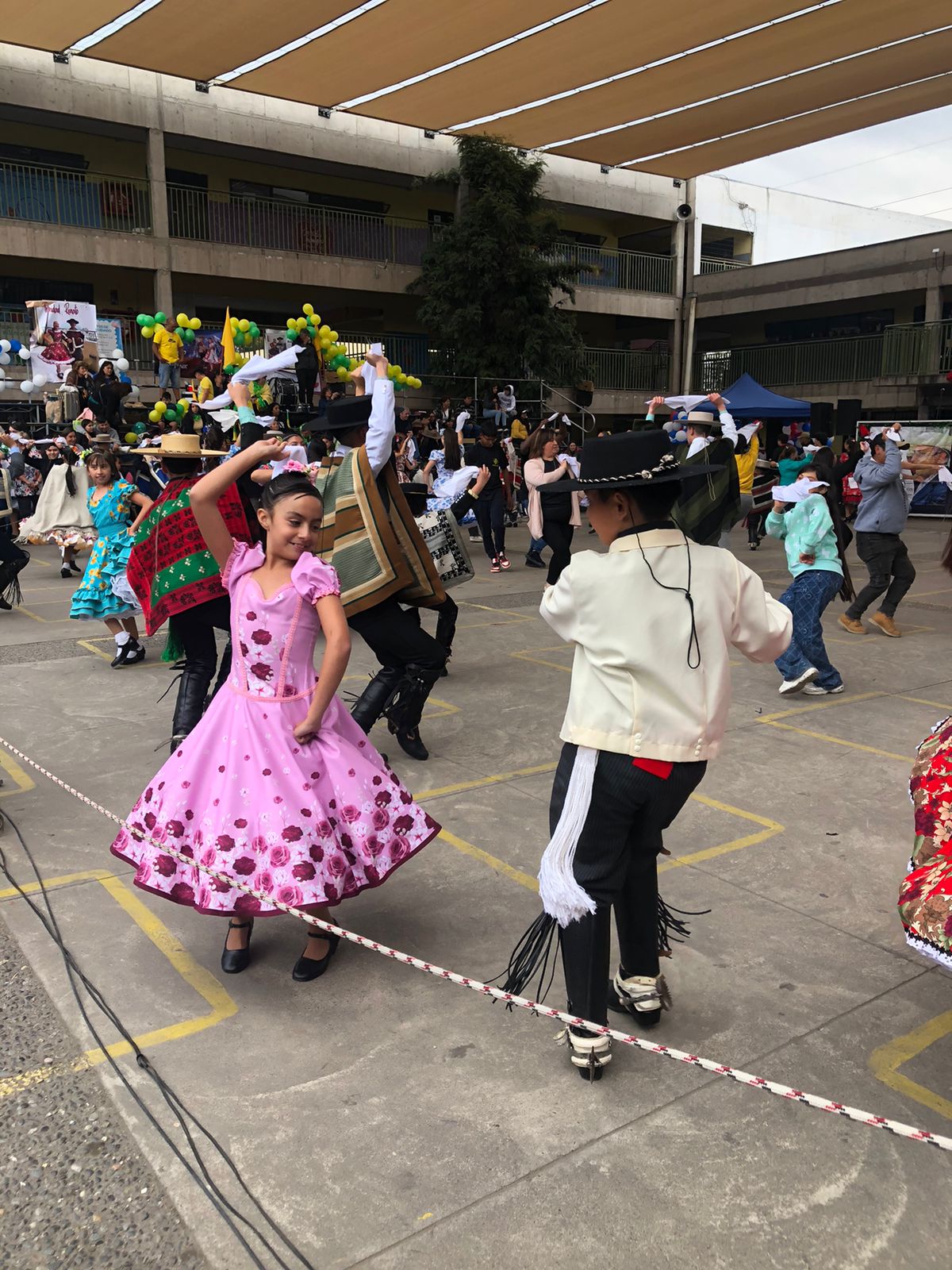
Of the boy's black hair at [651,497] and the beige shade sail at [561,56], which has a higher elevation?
the beige shade sail at [561,56]

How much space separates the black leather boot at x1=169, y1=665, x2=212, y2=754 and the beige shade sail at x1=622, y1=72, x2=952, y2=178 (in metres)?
20.7

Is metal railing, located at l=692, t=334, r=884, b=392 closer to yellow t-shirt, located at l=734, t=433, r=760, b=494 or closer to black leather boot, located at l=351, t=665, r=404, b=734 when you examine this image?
yellow t-shirt, located at l=734, t=433, r=760, b=494

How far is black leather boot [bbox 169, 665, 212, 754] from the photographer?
5297mm

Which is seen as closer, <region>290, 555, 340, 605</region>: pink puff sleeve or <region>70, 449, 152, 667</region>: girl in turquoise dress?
<region>290, 555, 340, 605</region>: pink puff sleeve

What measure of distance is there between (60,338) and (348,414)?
560 inches

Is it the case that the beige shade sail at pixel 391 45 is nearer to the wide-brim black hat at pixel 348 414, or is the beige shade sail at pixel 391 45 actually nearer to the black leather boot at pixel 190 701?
the wide-brim black hat at pixel 348 414

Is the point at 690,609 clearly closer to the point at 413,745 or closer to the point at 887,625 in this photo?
the point at 413,745

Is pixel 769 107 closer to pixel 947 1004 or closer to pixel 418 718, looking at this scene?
pixel 418 718

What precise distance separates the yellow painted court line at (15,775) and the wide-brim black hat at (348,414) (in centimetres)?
246

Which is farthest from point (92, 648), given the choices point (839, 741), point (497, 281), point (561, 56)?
point (497, 281)

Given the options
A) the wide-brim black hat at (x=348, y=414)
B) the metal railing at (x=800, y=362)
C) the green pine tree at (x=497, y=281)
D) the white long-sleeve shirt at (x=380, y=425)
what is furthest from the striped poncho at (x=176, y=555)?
the metal railing at (x=800, y=362)

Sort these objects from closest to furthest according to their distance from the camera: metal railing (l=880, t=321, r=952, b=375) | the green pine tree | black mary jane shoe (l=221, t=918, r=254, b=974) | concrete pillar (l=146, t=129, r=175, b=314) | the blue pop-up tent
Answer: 1. black mary jane shoe (l=221, t=918, r=254, b=974)
2. concrete pillar (l=146, t=129, r=175, b=314)
3. the blue pop-up tent
4. the green pine tree
5. metal railing (l=880, t=321, r=952, b=375)

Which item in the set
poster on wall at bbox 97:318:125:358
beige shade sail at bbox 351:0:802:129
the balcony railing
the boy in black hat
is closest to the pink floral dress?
the boy in black hat

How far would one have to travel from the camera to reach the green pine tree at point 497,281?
23984 mm
